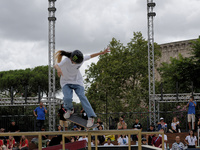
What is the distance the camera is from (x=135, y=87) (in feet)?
117

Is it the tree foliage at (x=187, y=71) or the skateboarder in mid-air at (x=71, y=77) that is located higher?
the tree foliage at (x=187, y=71)

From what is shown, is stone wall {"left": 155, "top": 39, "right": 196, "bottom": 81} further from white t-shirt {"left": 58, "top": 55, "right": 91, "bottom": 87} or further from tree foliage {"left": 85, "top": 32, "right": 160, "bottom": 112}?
white t-shirt {"left": 58, "top": 55, "right": 91, "bottom": 87}

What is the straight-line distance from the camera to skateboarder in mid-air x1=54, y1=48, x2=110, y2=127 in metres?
6.52

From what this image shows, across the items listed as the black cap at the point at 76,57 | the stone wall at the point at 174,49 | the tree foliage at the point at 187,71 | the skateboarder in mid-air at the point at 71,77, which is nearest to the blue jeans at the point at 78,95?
the skateboarder in mid-air at the point at 71,77

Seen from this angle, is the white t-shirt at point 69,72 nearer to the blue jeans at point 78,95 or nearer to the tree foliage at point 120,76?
the blue jeans at point 78,95

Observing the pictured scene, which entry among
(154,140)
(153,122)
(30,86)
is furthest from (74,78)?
(30,86)

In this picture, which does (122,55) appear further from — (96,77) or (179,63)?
(179,63)

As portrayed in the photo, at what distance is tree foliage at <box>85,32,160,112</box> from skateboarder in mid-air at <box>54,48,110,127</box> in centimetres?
2703

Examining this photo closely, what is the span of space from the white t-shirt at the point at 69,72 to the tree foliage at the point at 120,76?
27094mm

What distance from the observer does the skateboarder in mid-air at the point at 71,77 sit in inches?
257

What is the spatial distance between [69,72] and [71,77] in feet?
0.39

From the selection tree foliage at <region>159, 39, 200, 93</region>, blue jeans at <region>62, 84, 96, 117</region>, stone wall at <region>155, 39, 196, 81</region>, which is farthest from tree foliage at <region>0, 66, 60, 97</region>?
blue jeans at <region>62, 84, 96, 117</region>

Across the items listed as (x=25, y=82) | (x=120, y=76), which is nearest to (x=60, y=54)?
(x=120, y=76)

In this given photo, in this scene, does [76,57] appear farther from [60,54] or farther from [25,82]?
[25,82]
